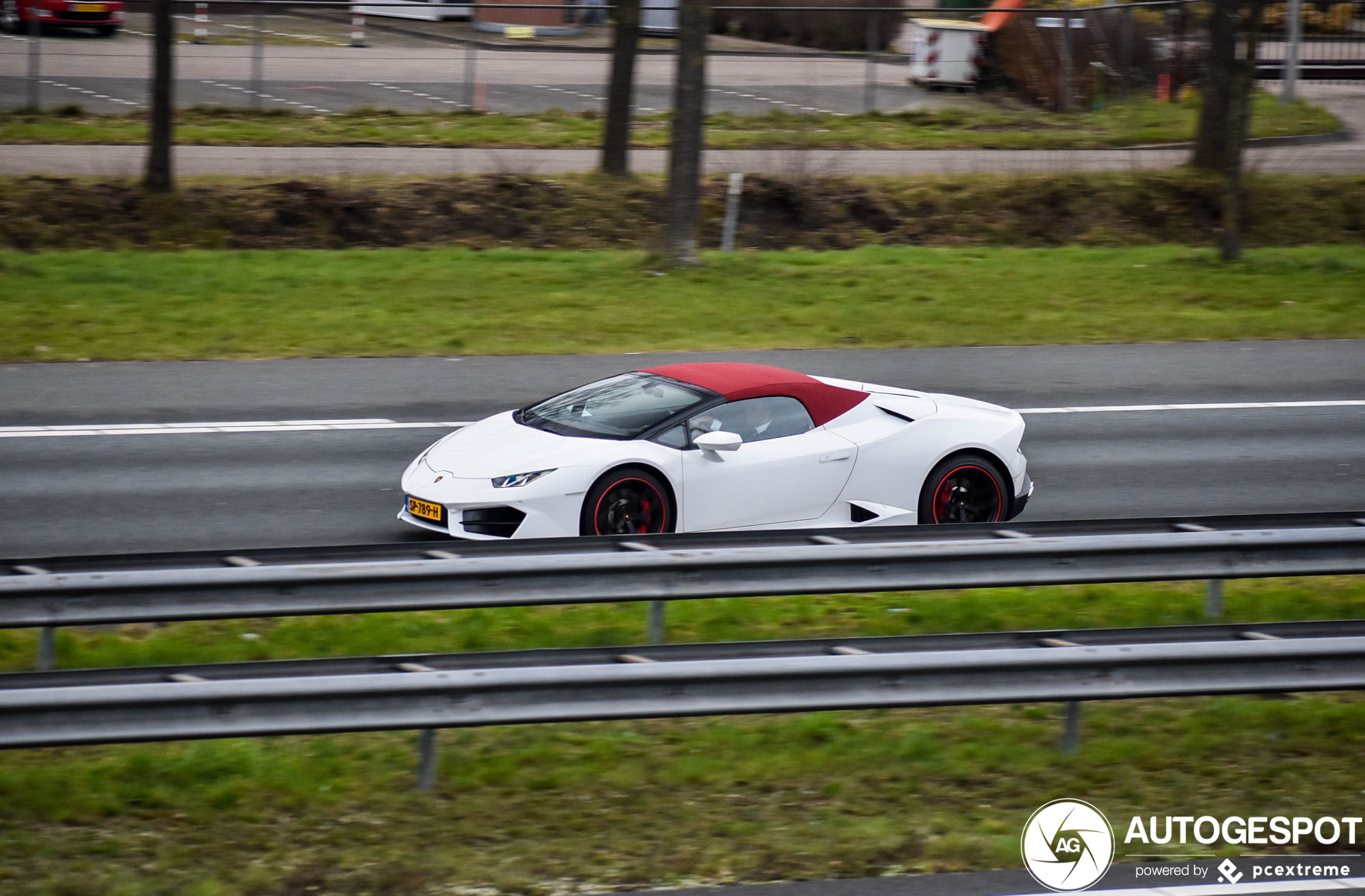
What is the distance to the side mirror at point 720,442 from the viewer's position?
9.13m

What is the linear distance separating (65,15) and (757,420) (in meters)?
28.4

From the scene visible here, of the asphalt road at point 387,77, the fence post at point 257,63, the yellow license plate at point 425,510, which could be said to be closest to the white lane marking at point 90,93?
the asphalt road at point 387,77

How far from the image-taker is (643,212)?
75.0 feet

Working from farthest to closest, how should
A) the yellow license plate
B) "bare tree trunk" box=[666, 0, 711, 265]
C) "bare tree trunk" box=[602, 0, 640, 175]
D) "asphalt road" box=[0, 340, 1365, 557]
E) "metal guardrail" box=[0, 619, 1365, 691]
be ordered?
"bare tree trunk" box=[602, 0, 640, 175]
"bare tree trunk" box=[666, 0, 711, 265]
"asphalt road" box=[0, 340, 1365, 557]
the yellow license plate
"metal guardrail" box=[0, 619, 1365, 691]

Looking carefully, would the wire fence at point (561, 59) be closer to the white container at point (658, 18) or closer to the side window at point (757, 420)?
the white container at point (658, 18)

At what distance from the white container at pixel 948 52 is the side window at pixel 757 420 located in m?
23.9

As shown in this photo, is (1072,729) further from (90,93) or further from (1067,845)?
(90,93)

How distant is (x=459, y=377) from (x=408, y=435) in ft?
7.20

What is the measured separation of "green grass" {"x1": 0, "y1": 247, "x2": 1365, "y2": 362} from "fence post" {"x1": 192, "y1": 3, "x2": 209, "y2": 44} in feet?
43.3

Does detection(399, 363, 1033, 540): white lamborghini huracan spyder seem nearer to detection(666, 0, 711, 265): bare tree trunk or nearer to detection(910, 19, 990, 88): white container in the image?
detection(666, 0, 711, 265): bare tree trunk

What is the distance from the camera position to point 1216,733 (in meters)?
6.98

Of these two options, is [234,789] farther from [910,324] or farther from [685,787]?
[910,324]

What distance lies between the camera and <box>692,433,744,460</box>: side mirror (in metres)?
9.13

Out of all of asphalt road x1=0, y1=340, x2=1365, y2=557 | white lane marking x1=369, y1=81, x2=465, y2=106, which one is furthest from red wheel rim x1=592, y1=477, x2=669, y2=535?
white lane marking x1=369, y1=81, x2=465, y2=106
